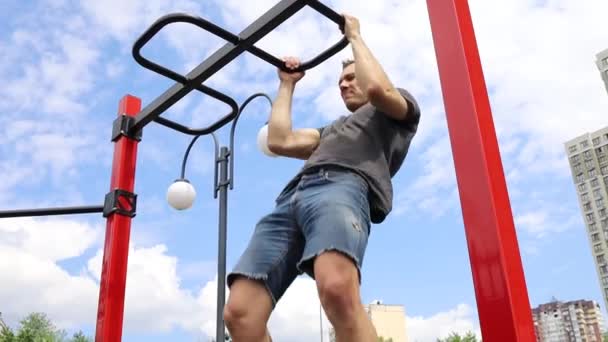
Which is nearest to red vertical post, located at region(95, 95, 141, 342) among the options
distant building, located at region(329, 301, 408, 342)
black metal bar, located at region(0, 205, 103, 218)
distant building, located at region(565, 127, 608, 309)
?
black metal bar, located at region(0, 205, 103, 218)

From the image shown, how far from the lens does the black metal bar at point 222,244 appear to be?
354 centimetres

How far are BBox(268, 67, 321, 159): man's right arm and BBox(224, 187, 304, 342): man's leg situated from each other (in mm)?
222

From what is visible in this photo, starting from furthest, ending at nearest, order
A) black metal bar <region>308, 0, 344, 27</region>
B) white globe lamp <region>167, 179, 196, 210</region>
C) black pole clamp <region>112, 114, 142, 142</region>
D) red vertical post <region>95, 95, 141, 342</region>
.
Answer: white globe lamp <region>167, 179, 196, 210</region> → black pole clamp <region>112, 114, 142, 142</region> → red vertical post <region>95, 95, 141, 342</region> → black metal bar <region>308, 0, 344, 27</region>

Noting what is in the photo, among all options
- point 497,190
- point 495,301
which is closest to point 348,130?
point 497,190

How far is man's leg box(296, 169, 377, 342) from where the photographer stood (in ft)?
4.09

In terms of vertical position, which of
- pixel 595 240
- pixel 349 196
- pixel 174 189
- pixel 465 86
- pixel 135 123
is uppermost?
pixel 595 240

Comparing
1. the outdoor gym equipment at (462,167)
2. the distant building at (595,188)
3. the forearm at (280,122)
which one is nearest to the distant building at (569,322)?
the distant building at (595,188)

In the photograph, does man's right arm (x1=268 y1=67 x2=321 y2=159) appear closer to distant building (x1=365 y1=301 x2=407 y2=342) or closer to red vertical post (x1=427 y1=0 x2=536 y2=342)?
red vertical post (x1=427 y1=0 x2=536 y2=342)

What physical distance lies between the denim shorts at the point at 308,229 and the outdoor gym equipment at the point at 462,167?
30cm

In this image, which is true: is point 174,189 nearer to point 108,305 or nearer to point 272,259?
point 108,305

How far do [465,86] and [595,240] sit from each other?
200 ft

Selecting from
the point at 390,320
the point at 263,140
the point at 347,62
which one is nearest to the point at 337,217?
the point at 347,62

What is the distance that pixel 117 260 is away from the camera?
209 cm

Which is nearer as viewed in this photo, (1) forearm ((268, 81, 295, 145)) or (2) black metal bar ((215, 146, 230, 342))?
(1) forearm ((268, 81, 295, 145))
